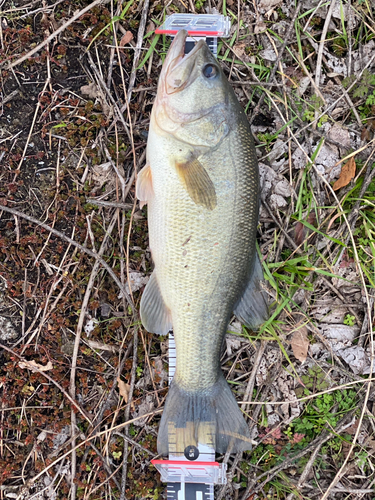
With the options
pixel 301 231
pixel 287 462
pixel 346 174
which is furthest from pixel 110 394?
pixel 346 174

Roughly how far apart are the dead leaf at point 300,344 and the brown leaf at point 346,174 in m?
1.25

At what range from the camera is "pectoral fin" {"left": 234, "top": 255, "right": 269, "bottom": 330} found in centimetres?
276

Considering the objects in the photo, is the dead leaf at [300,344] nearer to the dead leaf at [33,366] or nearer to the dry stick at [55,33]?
the dead leaf at [33,366]

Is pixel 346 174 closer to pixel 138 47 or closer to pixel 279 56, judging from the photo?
pixel 279 56

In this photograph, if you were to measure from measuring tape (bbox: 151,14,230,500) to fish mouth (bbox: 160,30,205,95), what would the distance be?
1.88 feet

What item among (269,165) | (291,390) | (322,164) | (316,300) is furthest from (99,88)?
(291,390)

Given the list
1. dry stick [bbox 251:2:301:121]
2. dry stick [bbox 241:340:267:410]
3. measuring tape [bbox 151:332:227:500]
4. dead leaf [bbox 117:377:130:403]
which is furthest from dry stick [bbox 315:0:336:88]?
measuring tape [bbox 151:332:227:500]

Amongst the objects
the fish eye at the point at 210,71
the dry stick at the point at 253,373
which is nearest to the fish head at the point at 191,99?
the fish eye at the point at 210,71

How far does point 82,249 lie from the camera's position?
2.97m

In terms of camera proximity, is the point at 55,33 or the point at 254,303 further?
the point at 55,33

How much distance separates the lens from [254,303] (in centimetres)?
278

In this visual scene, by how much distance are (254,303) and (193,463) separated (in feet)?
4.41

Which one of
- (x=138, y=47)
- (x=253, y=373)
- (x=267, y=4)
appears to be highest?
(x=267, y=4)

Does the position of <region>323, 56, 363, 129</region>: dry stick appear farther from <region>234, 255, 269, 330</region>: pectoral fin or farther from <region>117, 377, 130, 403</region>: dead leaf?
<region>117, 377, 130, 403</region>: dead leaf
